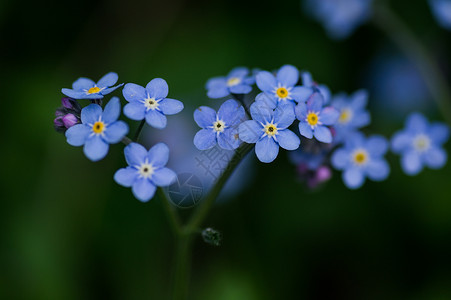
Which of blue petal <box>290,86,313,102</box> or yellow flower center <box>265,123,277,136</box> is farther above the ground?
blue petal <box>290,86,313,102</box>

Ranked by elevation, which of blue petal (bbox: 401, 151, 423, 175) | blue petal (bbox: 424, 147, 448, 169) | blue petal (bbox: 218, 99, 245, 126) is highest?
blue petal (bbox: 424, 147, 448, 169)

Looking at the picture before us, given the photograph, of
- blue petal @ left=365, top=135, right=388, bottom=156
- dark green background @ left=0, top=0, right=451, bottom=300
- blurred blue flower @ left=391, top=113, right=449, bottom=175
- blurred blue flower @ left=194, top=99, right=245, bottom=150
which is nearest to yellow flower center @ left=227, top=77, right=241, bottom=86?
blurred blue flower @ left=194, top=99, right=245, bottom=150

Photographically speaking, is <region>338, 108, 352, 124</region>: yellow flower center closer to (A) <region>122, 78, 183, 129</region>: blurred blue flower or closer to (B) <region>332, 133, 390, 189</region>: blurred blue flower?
(B) <region>332, 133, 390, 189</region>: blurred blue flower

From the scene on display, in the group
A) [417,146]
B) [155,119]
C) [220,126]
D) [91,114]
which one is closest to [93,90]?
[91,114]

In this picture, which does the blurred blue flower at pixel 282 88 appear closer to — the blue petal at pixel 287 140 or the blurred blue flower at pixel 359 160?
the blue petal at pixel 287 140

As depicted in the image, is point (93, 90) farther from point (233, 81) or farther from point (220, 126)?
point (233, 81)

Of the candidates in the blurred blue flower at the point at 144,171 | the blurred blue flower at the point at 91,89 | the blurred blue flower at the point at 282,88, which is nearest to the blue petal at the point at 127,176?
the blurred blue flower at the point at 144,171
